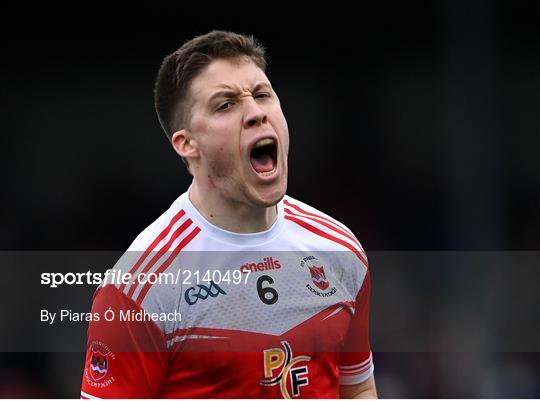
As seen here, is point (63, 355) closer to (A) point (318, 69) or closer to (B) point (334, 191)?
(B) point (334, 191)

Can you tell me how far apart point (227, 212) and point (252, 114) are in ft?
1.45

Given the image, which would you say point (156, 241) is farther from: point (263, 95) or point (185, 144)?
point (263, 95)

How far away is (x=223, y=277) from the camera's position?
3.49 meters

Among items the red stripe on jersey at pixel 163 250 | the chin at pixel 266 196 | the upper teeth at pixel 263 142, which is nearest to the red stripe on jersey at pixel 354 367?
the chin at pixel 266 196

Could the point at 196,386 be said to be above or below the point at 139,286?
below

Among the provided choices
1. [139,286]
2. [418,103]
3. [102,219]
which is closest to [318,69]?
[418,103]

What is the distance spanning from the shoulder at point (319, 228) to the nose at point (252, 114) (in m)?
0.50

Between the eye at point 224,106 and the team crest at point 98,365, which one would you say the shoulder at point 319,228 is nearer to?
the eye at point 224,106

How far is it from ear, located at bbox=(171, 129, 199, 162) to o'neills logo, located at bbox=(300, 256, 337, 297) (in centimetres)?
70

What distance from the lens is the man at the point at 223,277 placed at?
3.36 meters

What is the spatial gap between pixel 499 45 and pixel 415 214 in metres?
1.61

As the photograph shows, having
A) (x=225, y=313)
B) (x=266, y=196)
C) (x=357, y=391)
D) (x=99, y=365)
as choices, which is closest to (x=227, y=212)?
(x=266, y=196)

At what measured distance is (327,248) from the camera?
3734 millimetres

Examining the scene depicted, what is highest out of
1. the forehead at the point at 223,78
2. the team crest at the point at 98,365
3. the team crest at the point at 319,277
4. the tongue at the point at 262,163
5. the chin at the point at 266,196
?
the forehead at the point at 223,78
